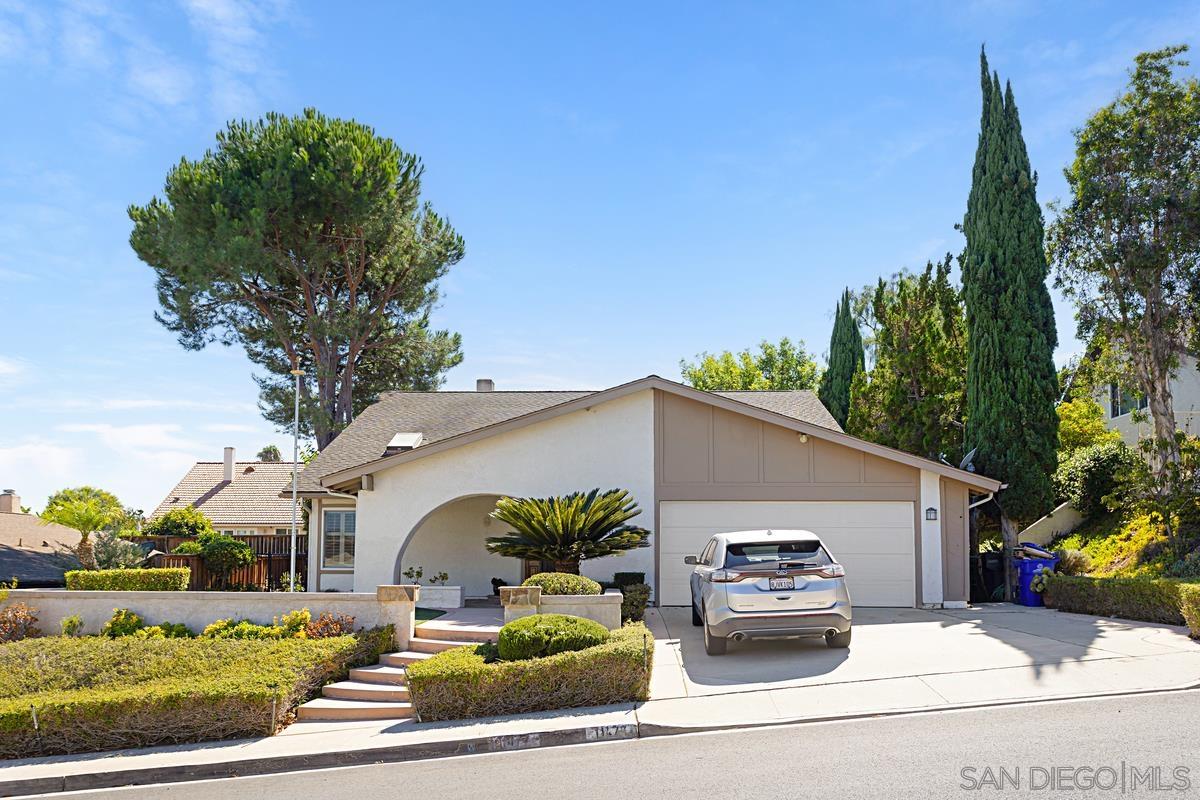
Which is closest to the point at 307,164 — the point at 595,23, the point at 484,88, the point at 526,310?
the point at 526,310

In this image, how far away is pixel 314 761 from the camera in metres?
8.77

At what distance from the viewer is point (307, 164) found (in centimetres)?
2978

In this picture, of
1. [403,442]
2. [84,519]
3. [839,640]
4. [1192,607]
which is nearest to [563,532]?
[839,640]

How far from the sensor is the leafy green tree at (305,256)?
29.5m

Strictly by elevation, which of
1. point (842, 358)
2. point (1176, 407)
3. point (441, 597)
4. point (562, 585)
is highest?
point (842, 358)

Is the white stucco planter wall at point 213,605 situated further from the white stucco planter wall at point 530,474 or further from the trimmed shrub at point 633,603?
the white stucco planter wall at point 530,474

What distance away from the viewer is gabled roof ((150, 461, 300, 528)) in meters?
36.4

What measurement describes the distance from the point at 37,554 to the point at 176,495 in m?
15.9

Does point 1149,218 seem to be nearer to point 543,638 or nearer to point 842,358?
point 543,638

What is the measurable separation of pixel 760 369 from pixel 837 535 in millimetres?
37464

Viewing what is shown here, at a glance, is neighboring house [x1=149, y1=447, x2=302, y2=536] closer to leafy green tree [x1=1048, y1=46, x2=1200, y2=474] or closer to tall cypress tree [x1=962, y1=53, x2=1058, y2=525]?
tall cypress tree [x1=962, y1=53, x2=1058, y2=525]

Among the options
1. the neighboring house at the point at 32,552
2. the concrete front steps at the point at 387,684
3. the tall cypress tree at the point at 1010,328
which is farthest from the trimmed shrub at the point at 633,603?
the neighboring house at the point at 32,552

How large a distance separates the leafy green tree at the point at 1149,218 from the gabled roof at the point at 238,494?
95.5 ft

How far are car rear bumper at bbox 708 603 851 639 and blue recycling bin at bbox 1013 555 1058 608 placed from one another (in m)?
7.96
